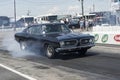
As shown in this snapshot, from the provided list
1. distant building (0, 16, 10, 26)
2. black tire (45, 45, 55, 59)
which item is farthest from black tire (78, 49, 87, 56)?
distant building (0, 16, 10, 26)

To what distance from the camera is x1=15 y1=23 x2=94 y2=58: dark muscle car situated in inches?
614

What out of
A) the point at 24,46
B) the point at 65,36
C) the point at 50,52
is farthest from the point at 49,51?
the point at 24,46

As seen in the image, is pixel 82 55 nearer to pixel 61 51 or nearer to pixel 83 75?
pixel 61 51

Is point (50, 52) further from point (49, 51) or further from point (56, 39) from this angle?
point (56, 39)

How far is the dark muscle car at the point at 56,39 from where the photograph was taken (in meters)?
15.6

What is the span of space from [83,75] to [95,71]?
0.85 metres

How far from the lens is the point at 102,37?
25891mm

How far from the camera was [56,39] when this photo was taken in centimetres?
1558

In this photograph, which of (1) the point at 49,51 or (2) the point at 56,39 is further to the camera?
(1) the point at 49,51

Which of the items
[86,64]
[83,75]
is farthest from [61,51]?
[83,75]

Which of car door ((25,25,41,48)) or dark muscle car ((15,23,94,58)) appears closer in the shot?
dark muscle car ((15,23,94,58))

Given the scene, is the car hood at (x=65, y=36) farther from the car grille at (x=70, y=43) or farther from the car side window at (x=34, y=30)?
the car side window at (x=34, y=30)

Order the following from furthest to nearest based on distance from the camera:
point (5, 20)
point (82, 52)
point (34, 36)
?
point (5, 20)
point (34, 36)
point (82, 52)

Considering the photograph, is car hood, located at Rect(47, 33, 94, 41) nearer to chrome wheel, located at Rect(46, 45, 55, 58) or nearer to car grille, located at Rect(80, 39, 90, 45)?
car grille, located at Rect(80, 39, 90, 45)
